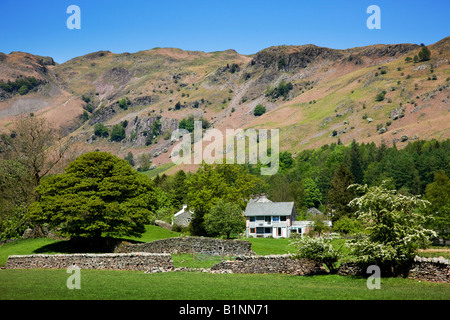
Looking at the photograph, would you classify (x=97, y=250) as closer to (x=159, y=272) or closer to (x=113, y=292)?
(x=159, y=272)

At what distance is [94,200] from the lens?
4234 cm

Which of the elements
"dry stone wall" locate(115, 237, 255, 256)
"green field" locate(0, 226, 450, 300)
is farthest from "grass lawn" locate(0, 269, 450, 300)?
"dry stone wall" locate(115, 237, 255, 256)

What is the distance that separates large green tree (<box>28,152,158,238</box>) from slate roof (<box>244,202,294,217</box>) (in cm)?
4837

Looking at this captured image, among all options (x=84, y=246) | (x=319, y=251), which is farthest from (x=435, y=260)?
(x=84, y=246)

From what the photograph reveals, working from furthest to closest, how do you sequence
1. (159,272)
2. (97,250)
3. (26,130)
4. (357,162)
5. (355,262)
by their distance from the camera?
1. (357,162)
2. (26,130)
3. (97,250)
4. (159,272)
5. (355,262)

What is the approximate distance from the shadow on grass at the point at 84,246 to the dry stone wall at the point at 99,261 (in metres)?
7.80

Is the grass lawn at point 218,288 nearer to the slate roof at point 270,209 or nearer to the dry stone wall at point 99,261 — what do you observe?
the dry stone wall at point 99,261

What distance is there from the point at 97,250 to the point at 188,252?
9.56 m

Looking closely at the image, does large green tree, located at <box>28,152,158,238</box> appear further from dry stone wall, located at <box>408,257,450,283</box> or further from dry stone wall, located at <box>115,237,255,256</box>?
dry stone wall, located at <box>408,257,450,283</box>

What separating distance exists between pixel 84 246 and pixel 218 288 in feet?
88.0

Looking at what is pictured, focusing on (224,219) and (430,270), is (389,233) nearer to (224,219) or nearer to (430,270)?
(430,270)

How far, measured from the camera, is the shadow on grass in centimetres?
4303
